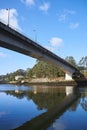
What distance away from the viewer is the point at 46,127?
1848 centimetres

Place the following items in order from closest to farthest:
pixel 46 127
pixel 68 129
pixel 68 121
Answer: pixel 68 129
pixel 46 127
pixel 68 121

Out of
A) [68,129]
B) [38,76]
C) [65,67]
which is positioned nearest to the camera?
[68,129]

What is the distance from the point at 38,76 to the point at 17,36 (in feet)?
359

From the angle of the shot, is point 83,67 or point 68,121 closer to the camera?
point 68,121

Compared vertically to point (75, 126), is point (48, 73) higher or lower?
higher

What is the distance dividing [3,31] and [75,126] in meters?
21.2

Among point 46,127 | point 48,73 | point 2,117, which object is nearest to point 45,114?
point 2,117

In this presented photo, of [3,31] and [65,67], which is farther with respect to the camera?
[65,67]

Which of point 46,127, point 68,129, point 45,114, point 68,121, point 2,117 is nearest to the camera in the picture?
point 68,129

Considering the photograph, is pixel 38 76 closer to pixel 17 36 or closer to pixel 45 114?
pixel 17 36

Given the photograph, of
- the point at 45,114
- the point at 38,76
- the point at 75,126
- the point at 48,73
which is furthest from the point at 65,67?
the point at 75,126

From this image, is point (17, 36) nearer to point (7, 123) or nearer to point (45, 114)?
point (45, 114)

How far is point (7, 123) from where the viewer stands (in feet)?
63.8

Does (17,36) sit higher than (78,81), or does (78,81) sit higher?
(17,36)
